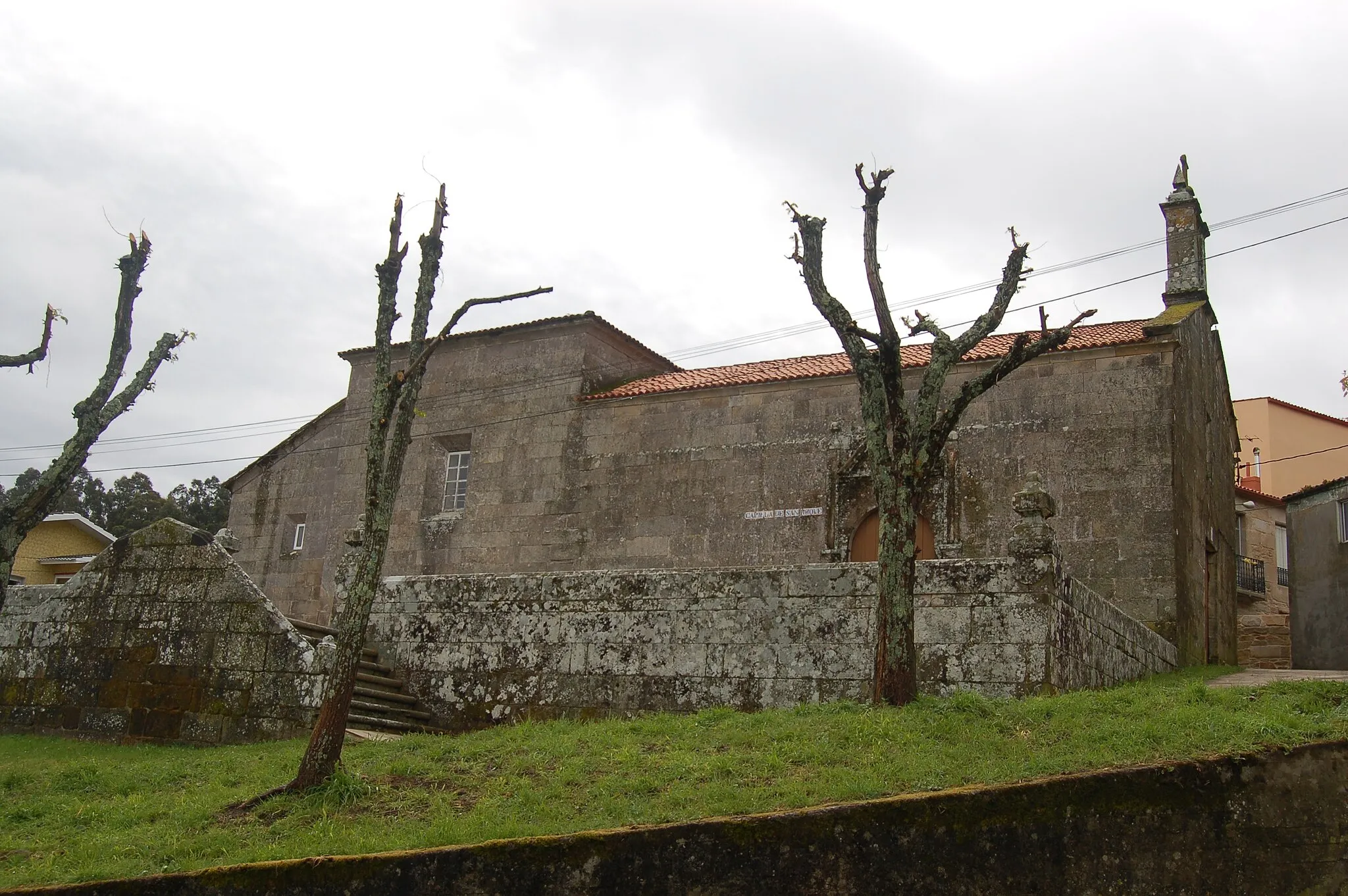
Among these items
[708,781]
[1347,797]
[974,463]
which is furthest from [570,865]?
[974,463]

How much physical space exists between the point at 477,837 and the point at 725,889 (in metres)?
1.51

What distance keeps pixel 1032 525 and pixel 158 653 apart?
8.67 meters

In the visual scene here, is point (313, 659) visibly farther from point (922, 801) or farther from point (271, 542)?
point (271, 542)

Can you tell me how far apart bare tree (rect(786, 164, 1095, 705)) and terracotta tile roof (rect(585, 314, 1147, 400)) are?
5.77 m

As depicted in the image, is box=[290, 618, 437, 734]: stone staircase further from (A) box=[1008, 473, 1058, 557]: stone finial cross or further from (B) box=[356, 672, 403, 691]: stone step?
(A) box=[1008, 473, 1058, 557]: stone finial cross

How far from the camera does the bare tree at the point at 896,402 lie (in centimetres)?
909

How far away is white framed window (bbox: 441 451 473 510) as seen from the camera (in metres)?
21.2

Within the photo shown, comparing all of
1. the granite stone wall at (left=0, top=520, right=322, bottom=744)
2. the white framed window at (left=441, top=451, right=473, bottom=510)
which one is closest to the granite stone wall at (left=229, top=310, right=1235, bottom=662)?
the white framed window at (left=441, top=451, right=473, bottom=510)

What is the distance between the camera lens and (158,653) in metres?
11.8

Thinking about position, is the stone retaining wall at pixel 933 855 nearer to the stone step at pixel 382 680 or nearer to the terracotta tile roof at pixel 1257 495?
the stone step at pixel 382 680

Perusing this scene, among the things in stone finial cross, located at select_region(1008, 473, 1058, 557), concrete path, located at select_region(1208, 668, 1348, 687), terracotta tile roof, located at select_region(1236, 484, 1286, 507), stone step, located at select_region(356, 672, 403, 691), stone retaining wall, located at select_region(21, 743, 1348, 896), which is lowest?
stone retaining wall, located at select_region(21, 743, 1348, 896)

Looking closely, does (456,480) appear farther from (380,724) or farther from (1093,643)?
(1093,643)

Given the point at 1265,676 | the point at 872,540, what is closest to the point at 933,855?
the point at 1265,676

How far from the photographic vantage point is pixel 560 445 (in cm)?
2022
